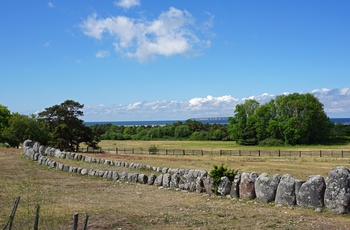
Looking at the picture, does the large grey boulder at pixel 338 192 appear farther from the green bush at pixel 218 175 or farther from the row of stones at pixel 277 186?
the green bush at pixel 218 175

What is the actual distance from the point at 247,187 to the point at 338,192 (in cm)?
429

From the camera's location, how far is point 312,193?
1580 cm

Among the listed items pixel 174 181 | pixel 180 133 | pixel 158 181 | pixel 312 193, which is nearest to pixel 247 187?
pixel 312 193

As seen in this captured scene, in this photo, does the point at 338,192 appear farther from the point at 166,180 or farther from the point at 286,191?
the point at 166,180

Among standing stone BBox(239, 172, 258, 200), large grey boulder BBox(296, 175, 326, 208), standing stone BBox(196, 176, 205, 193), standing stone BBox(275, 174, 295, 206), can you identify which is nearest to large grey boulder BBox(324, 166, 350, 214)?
large grey boulder BBox(296, 175, 326, 208)

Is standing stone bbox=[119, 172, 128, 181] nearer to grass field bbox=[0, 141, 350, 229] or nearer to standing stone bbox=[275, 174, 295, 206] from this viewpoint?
grass field bbox=[0, 141, 350, 229]

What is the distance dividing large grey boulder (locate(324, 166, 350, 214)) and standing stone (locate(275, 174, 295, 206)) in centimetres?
144

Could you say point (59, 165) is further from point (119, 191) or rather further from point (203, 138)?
point (203, 138)

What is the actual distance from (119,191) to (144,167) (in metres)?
8.99

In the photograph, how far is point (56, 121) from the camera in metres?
64.1

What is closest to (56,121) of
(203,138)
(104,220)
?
(104,220)

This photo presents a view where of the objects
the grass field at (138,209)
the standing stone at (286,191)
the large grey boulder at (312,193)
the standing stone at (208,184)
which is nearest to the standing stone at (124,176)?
the grass field at (138,209)

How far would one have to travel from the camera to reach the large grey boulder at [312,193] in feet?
51.5

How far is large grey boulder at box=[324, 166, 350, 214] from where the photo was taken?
49.1ft
